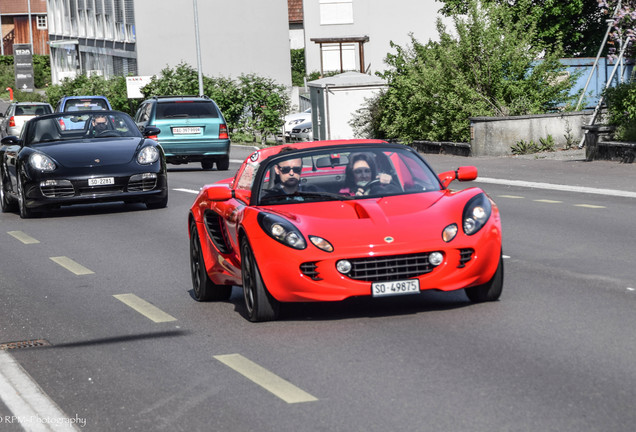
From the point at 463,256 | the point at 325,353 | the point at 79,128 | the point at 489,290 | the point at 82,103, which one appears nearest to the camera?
the point at 325,353

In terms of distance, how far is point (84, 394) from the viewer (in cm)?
650

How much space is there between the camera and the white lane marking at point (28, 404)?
5.86 m

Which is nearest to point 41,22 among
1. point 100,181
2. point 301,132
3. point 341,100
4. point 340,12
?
point 340,12

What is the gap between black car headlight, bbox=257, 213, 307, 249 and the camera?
8.07 metres

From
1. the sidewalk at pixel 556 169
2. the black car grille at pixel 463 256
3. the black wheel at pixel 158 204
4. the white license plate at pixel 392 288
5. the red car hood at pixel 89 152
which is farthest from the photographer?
the sidewalk at pixel 556 169

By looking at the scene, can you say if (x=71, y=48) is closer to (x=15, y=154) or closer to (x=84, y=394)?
(x=15, y=154)

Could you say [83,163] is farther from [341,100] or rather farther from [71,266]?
[341,100]

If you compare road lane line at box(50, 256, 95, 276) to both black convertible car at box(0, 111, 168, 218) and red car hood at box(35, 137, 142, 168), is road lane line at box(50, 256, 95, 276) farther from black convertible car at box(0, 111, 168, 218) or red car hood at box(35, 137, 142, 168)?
red car hood at box(35, 137, 142, 168)

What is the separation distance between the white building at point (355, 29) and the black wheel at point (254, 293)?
234ft

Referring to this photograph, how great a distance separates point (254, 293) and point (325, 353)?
115cm

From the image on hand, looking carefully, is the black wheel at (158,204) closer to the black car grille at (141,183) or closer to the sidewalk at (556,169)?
the black car grille at (141,183)

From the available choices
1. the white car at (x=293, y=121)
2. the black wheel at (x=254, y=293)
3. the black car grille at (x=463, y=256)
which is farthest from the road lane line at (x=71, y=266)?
the white car at (x=293, y=121)

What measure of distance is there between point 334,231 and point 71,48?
7948 centimetres

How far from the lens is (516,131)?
2778 cm
